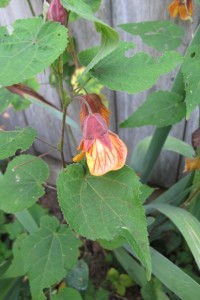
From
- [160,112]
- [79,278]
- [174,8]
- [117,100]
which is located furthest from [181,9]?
[79,278]

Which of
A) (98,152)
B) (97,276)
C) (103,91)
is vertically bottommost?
(97,276)

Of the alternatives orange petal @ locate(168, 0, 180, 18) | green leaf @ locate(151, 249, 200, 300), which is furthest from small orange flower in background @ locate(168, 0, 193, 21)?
green leaf @ locate(151, 249, 200, 300)

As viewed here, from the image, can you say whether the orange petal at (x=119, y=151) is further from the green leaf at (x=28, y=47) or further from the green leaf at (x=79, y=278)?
the green leaf at (x=79, y=278)

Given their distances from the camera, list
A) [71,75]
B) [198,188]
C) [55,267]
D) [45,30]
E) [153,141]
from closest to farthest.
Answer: [45,30] < [55,267] < [198,188] < [153,141] < [71,75]

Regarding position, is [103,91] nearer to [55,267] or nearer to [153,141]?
[153,141]

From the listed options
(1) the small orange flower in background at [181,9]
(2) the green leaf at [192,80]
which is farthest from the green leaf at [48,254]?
A: (1) the small orange flower in background at [181,9]

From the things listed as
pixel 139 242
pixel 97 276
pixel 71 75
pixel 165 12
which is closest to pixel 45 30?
pixel 139 242
